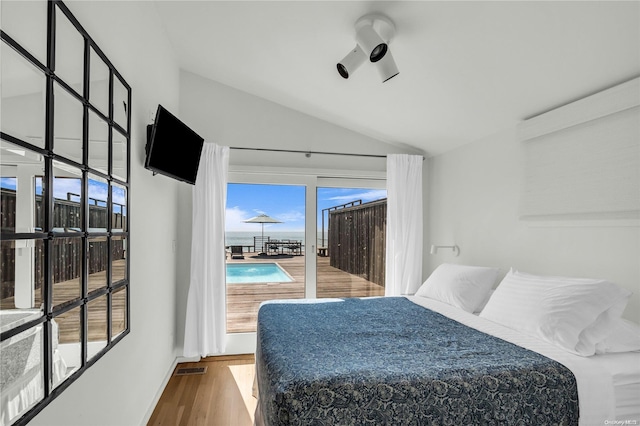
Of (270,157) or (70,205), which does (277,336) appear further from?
(270,157)

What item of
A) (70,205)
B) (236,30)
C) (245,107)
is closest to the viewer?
(70,205)

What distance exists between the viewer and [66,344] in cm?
133

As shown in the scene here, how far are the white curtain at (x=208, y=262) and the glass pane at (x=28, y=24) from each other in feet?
7.73

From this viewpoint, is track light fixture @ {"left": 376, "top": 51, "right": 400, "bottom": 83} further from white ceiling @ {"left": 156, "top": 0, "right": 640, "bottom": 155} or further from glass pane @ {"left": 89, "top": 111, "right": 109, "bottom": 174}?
glass pane @ {"left": 89, "top": 111, "right": 109, "bottom": 174}

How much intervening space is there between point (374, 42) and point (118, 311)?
203 cm

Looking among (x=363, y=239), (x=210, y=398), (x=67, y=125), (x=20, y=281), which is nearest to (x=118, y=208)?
(x=67, y=125)

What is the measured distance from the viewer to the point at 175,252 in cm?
356

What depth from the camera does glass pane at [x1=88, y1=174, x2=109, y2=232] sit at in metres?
1.56

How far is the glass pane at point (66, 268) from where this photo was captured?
125 cm

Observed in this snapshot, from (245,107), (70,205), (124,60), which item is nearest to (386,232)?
(245,107)

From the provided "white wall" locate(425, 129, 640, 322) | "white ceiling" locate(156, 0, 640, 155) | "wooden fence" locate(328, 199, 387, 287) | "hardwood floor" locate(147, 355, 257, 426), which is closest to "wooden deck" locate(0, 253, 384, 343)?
"wooden fence" locate(328, 199, 387, 287)

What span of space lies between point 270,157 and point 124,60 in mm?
1954

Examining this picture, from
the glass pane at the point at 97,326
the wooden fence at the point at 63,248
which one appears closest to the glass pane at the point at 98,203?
the wooden fence at the point at 63,248

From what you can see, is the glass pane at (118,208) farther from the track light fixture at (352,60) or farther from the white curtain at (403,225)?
the white curtain at (403,225)
